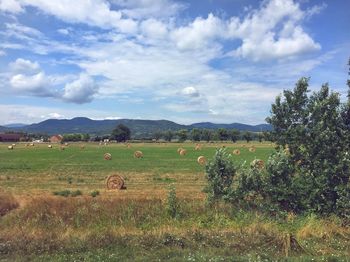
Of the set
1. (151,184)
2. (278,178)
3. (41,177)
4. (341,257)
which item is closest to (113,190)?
(151,184)

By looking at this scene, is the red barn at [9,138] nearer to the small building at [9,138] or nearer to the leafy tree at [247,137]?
the small building at [9,138]

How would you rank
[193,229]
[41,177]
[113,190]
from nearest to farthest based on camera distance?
1. [193,229]
2. [113,190]
3. [41,177]

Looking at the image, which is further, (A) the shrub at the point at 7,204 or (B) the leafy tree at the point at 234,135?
(B) the leafy tree at the point at 234,135

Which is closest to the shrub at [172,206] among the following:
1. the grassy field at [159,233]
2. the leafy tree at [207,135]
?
the grassy field at [159,233]

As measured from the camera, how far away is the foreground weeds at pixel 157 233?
11250 millimetres

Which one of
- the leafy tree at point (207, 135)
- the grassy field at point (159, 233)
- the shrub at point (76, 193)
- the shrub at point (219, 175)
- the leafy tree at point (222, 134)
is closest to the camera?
the grassy field at point (159, 233)

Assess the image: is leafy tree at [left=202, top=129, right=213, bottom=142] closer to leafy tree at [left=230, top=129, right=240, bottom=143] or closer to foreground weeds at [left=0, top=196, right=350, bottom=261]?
leafy tree at [left=230, top=129, right=240, bottom=143]

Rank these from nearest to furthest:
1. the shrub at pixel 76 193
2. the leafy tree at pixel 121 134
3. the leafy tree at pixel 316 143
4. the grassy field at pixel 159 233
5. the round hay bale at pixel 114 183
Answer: the grassy field at pixel 159 233
the leafy tree at pixel 316 143
the shrub at pixel 76 193
the round hay bale at pixel 114 183
the leafy tree at pixel 121 134

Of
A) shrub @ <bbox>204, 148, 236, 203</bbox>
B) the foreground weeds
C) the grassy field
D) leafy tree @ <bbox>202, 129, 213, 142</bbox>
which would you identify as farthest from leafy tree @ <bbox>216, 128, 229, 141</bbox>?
the foreground weeds

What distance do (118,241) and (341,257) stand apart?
231 inches

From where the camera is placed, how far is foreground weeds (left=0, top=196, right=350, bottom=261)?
1125 cm

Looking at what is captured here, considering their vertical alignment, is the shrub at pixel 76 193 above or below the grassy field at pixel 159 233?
below

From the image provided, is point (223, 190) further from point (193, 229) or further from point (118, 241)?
point (118, 241)

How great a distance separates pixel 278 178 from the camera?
1561cm
